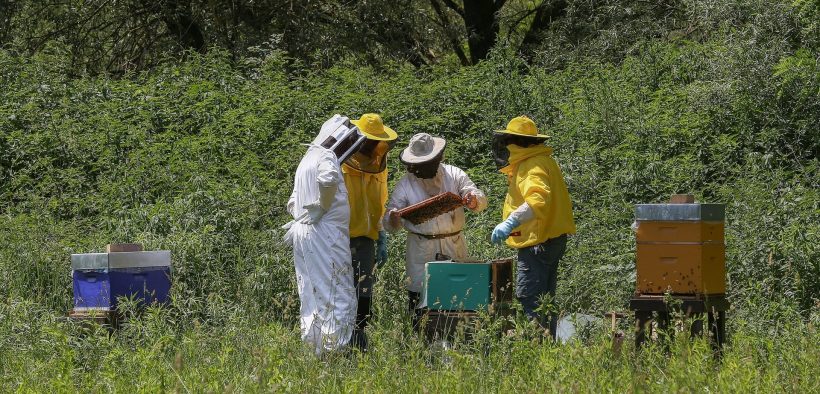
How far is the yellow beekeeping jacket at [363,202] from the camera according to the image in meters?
7.21

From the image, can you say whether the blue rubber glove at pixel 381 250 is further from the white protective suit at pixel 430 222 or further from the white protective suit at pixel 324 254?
the white protective suit at pixel 324 254

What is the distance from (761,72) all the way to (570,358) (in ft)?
22.3

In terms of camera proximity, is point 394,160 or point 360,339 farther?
point 394,160

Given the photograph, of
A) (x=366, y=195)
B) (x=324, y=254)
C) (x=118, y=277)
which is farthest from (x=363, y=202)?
(x=118, y=277)

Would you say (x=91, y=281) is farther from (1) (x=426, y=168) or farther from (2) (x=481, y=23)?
(2) (x=481, y=23)

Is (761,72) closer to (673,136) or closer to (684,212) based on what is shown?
(673,136)

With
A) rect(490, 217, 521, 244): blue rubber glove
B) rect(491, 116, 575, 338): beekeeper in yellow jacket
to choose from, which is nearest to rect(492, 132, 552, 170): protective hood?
rect(491, 116, 575, 338): beekeeper in yellow jacket

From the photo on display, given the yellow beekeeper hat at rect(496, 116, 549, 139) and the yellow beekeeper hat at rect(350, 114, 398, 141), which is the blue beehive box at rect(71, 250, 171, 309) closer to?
the yellow beekeeper hat at rect(350, 114, 398, 141)

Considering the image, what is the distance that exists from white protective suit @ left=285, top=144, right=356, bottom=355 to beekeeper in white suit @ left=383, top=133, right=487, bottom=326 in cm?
51

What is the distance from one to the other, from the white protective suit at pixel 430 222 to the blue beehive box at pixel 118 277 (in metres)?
1.61

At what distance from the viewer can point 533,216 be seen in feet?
22.1

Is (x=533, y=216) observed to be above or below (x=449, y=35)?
below

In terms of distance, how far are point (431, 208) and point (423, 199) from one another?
333 mm

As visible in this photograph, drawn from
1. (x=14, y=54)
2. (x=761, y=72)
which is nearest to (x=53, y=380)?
(x=761, y=72)
